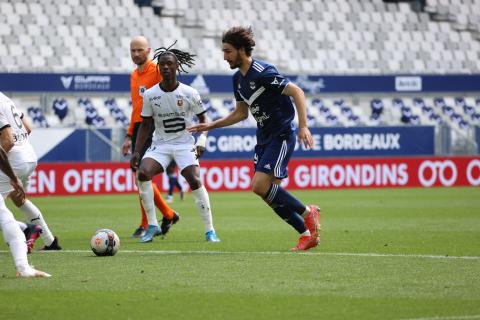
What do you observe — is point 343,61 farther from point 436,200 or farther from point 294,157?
point 436,200

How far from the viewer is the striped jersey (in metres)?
11.0

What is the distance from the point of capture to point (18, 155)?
11.0 metres

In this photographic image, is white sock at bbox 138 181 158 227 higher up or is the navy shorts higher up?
the navy shorts

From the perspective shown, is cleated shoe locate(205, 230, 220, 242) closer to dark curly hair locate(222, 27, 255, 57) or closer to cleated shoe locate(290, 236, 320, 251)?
cleated shoe locate(290, 236, 320, 251)

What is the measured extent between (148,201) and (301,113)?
3.34 meters

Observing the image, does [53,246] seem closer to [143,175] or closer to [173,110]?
[143,175]

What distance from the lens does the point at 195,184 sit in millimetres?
12844

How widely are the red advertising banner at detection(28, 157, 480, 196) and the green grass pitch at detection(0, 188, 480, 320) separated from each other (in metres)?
10.3

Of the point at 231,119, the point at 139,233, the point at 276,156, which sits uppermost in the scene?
the point at 231,119

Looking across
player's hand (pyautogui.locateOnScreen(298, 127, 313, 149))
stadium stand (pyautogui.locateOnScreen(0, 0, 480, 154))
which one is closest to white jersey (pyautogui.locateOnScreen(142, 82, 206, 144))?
player's hand (pyautogui.locateOnScreen(298, 127, 313, 149))

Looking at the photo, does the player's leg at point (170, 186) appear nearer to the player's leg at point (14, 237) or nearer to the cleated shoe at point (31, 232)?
the cleated shoe at point (31, 232)

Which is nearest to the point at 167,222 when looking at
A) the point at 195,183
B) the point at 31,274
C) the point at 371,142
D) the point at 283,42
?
the point at 195,183

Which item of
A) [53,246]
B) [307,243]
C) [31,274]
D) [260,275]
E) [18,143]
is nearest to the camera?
[31,274]

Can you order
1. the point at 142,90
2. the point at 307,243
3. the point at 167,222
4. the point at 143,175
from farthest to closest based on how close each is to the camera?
the point at 167,222 < the point at 142,90 < the point at 143,175 < the point at 307,243
